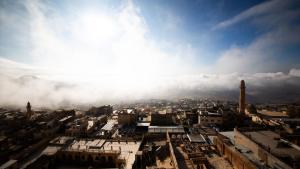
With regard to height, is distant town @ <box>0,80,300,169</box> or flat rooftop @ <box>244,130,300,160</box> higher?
flat rooftop @ <box>244,130,300,160</box>

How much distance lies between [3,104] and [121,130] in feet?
291

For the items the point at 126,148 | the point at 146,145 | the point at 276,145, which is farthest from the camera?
the point at 146,145

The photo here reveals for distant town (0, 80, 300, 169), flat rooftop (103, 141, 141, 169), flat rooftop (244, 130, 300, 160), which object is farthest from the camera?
flat rooftop (103, 141, 141, 169)

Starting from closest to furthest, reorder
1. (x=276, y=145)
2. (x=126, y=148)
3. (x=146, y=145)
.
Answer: (x=276, y=145)
(x=126, y=148)
(x=146, y=145)

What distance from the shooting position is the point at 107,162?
85.9ft

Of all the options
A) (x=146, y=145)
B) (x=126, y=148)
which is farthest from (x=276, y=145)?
(x=126, y=148)

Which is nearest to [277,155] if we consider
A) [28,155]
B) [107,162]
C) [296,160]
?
[296,160]

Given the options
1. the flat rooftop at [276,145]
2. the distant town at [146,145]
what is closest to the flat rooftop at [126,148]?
the distant town at [146,145]

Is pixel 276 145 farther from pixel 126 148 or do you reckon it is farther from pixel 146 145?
pixel 126 148

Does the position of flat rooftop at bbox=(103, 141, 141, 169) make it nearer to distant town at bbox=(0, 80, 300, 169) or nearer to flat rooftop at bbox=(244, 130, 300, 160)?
distant town at bbox=(0, 80, 300, 169)

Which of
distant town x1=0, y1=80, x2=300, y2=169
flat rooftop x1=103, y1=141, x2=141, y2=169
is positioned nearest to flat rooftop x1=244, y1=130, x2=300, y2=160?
distant town x1=0, y1=80, x2=300, y2=169

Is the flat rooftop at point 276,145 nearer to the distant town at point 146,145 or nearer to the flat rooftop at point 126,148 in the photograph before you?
the distant town at point 146,145

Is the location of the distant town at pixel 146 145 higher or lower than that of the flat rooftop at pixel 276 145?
lower

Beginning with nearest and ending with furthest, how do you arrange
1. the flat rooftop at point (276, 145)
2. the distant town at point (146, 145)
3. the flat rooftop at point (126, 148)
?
the flat rooftop at point (276, 145) → the distant town at point (146, 145) → the flat rooftop at point (126, 148)
